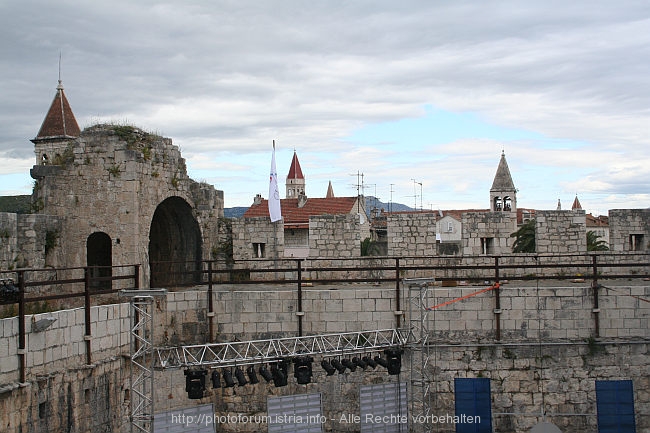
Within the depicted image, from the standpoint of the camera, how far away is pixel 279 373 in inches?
527

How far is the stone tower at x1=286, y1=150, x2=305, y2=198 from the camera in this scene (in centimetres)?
9931

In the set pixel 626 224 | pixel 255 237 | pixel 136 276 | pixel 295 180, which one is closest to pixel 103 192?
pixel 136 276

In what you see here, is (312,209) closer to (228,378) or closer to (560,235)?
(560,235)

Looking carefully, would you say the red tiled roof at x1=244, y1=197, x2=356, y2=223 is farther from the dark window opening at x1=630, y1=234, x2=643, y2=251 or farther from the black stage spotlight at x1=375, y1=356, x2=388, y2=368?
the black stage spotlight at x1=375, y1=356, x2=388, y2=368

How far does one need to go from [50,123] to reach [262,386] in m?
38.5

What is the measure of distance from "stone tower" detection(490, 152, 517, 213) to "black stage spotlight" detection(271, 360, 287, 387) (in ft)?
92.7

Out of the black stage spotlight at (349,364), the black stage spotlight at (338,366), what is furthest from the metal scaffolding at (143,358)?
the black stage spotlight at (349,364)

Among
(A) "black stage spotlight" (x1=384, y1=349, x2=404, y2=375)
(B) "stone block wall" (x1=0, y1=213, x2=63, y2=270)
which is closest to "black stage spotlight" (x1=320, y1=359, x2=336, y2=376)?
(A) "black stage spotlight" (x1=384, y1=349, x2=404, y2=375)

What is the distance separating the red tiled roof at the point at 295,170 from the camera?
99.9 meters

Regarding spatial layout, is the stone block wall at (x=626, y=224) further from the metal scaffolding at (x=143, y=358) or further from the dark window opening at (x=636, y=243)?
the metal scaffolding at (x=143, y=358)

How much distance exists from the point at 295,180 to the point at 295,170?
142 cm

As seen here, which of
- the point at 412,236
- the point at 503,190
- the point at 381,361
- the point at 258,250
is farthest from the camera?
the point at 503,190

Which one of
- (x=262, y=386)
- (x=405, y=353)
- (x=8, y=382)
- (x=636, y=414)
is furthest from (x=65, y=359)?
(x=636, y=414)

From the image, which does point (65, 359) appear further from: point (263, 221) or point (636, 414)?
point (636, 414)
